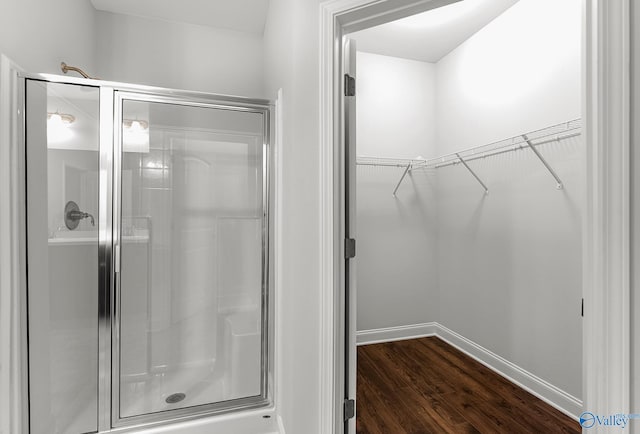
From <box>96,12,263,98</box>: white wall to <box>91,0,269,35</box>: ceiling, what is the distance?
6 centimetres

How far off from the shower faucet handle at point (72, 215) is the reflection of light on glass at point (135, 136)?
0.39m

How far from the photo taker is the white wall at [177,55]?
236 centimetres

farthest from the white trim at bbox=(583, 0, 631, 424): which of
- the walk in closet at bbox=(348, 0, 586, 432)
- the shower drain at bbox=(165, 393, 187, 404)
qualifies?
the shower drain at bbox=(165, 393, 187, 404)

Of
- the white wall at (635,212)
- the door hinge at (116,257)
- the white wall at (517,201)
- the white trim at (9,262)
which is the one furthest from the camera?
the white wall at (517,201)

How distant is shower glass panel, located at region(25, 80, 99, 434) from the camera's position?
153cm

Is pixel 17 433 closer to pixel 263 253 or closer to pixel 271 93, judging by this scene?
pixel 263 253

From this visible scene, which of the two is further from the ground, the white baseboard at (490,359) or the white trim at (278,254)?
the white trim at (278,254)

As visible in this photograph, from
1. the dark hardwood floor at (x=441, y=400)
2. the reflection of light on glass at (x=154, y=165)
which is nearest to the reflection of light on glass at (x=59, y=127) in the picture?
the reflection of light on glass at (x=154, y=165)

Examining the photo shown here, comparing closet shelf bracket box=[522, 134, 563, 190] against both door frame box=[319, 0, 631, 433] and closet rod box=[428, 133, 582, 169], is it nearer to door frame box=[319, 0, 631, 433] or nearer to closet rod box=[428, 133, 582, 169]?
closet rod box=[428, 133, 582, 169]

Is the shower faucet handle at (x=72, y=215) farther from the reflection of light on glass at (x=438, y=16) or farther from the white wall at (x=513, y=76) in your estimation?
the white wall at (x=513, y=76)

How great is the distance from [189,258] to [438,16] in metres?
2.48

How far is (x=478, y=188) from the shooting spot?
257 centimetres

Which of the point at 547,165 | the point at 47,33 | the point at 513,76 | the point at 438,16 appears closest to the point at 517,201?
the point at 547,165

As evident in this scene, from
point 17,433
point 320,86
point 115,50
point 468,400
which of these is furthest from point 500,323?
point 115,50
